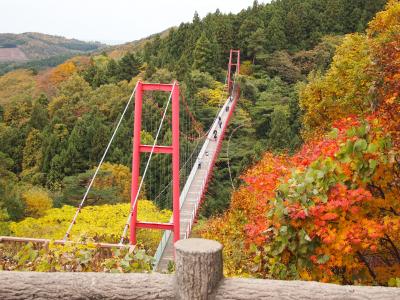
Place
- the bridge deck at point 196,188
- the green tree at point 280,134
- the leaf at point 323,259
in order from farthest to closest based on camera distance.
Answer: the green tree at point 280,134
the bridge deck at point 196,188
the leaf at point 323,259

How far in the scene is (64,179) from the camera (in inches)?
877

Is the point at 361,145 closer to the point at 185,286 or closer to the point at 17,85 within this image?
the point at 185,286

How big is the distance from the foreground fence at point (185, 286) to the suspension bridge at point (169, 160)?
7.01 ft

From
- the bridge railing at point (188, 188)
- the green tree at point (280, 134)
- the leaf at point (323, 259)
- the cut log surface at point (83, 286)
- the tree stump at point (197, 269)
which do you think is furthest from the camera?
the green tree at point (280, 134)

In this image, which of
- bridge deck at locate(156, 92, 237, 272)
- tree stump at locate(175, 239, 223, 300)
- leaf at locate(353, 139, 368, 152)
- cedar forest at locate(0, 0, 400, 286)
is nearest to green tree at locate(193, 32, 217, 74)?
cedar forest at locate(0, 0, 400, 286)

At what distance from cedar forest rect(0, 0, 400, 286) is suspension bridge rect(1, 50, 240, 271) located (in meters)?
0.78

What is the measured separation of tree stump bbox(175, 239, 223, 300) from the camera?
2345mm

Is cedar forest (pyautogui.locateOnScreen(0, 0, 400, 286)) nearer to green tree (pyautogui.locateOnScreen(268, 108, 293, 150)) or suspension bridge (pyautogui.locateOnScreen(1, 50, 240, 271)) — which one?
green tree (pyautogui.locateOnScreen(268, 108, 293, 150))

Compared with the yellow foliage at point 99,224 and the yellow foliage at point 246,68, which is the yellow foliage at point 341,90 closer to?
the yellow foliage at point 99,224

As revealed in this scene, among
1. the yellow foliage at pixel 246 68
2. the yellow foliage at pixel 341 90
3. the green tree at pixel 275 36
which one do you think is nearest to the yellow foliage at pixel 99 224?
the yellow foliage at pixel 341 90

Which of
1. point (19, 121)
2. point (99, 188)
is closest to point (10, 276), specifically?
point (99, 188)

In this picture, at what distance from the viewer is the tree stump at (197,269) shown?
7.69ft

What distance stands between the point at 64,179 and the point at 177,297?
68.4 feet

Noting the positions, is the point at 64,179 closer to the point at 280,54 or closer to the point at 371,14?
the point at 280,54
